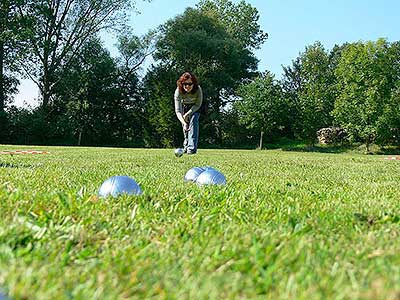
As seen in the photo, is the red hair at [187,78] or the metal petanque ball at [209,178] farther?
the red hair at [187,78]

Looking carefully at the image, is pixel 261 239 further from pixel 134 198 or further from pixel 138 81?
pixel 138 81

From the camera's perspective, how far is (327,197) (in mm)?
3617

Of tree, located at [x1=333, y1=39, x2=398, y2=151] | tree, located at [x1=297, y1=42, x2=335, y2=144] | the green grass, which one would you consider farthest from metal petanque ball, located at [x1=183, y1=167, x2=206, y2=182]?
tree, located at [x1=297, y1=42, x2=335, y2=144]

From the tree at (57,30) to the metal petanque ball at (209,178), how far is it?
31.1m

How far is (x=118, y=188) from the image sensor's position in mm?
3211

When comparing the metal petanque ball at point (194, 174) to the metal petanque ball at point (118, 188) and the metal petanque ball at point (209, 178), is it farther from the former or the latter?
the metal petanque ball at point (118, 188)

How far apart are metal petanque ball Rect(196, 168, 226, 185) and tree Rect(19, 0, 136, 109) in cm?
3114

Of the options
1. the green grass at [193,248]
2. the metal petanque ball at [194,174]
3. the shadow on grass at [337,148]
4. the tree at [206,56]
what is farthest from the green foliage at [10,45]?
the green grass at [193,248]

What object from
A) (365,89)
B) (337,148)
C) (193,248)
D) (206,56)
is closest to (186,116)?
(193,248)

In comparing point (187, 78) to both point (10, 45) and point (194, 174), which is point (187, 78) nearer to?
point (194, 174)

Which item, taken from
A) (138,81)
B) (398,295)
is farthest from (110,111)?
(398,295)

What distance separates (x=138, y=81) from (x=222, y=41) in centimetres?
712

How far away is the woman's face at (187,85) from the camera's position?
30.5ft

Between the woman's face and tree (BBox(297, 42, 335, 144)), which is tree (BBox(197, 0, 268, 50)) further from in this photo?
the woman's face
